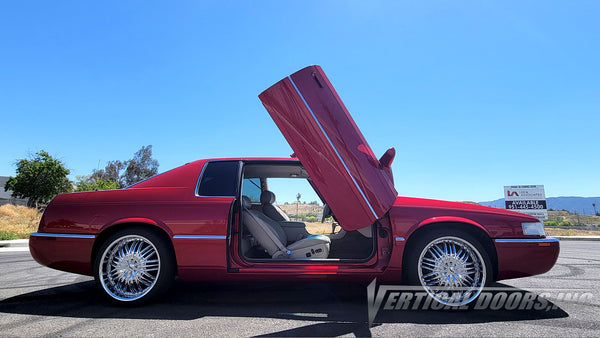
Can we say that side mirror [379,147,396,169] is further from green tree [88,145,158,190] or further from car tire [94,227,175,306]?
green tree [88,145,158,190]

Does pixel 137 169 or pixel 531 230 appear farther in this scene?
pixel 137 169

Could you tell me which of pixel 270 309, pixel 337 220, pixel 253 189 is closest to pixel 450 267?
pixel 337 220

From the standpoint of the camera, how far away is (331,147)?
2.77 meters

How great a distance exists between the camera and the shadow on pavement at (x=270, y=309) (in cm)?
244

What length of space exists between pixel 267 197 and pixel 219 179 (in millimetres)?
984

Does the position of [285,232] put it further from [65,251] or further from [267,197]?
[65,251]

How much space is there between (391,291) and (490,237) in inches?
42.0

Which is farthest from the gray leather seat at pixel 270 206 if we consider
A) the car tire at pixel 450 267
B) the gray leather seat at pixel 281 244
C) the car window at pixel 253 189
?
the car tire at pixel 450 267

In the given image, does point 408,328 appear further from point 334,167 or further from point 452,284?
point 334,167

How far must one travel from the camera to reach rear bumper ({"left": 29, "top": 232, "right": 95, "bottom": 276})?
2.89 metres

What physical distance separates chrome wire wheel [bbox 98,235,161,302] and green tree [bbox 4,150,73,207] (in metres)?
33.2

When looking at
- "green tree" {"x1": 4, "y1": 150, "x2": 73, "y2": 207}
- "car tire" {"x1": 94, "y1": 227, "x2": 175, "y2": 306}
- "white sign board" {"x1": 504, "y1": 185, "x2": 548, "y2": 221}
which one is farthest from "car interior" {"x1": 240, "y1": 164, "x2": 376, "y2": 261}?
"green tree" {"x1": 4, "y1": 150, "x2": 73, "y2": 207}

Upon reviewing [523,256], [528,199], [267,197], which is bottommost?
[528,199]

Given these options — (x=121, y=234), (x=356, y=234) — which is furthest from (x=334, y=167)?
(x=121, y=234)
